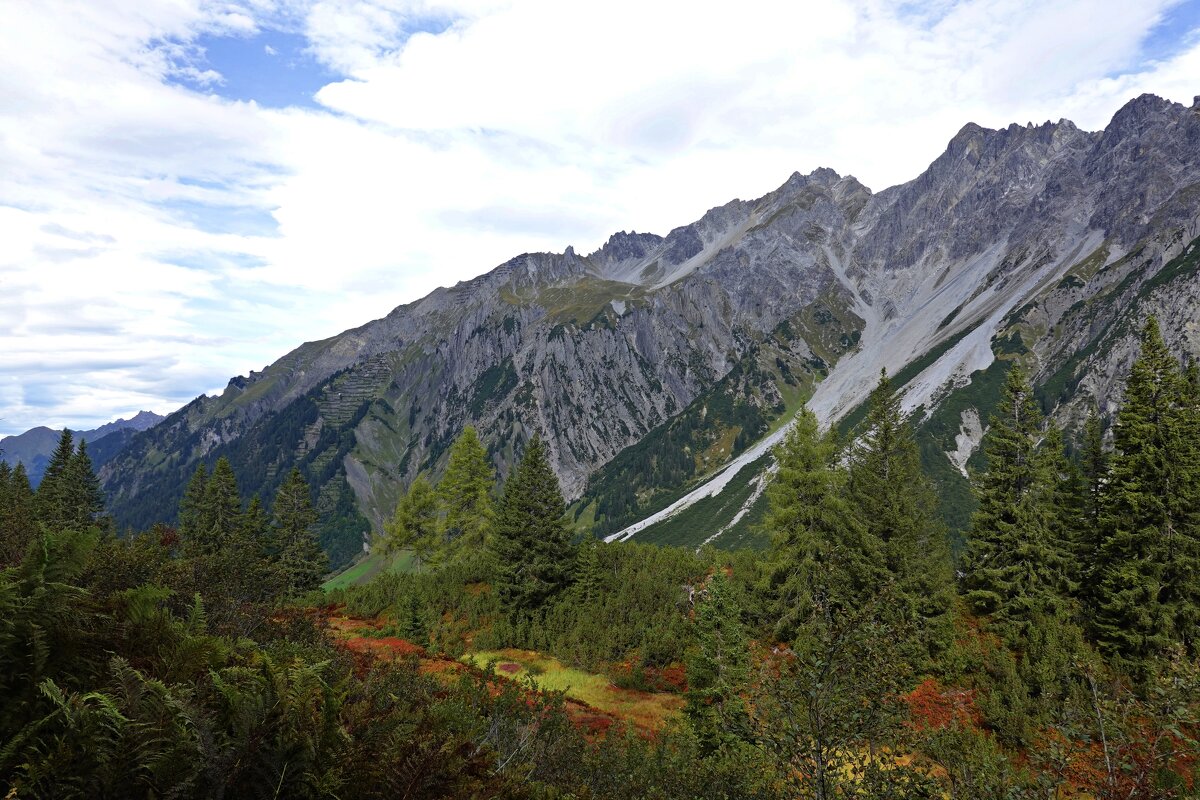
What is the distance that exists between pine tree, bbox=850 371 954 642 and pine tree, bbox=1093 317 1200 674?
6509 millimetres

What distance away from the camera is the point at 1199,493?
23719 mm

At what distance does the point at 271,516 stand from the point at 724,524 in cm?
15863

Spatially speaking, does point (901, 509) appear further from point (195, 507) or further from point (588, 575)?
point (195, 507)

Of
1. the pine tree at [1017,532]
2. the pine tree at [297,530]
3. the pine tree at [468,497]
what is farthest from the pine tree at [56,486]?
the pine tree at [1017,532]

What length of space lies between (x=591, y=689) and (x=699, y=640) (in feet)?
26.6

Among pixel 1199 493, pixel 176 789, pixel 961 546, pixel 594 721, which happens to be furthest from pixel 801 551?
pixel 961 546

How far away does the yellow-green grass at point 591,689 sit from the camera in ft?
71.0

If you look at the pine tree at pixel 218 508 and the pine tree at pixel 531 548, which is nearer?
the pine tree at pixel 531 548

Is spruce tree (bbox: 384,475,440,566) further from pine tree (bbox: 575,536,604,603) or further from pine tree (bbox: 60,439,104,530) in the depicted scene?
pine tree (bbox: 60,439,104,530)

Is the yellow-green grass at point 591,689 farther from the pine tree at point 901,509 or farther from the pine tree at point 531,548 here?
the pine tree at point 901,509

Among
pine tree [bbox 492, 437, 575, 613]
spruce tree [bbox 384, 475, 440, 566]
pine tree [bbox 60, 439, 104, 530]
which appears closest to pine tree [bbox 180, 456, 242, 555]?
pine tree [bbox 60, 439, 104, 530]

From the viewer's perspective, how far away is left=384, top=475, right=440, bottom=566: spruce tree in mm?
47906

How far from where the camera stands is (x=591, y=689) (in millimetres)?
24172

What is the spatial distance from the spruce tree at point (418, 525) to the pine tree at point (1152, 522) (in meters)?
43.0
